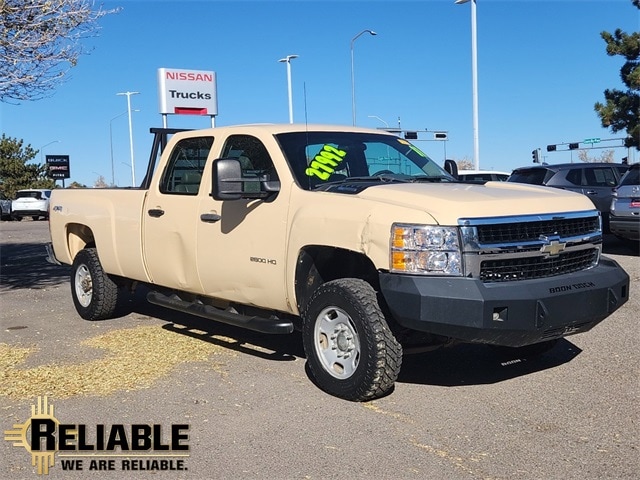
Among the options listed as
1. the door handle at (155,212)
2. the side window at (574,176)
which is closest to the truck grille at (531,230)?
the door handle at (155,212)

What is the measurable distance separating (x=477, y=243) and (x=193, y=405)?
2283mm

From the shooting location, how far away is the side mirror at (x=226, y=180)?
539 cm

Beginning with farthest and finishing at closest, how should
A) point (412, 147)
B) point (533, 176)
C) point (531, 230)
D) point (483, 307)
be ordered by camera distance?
point (533, 176), point (412, 147), point (531, 230), point (483, 307)

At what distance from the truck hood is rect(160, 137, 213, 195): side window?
6.80 feet

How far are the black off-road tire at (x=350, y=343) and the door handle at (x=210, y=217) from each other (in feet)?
4.15

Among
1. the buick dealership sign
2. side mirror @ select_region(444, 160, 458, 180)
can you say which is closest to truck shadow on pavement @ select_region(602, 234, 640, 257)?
side mirror @ select_region(444, 160, 458, 180)

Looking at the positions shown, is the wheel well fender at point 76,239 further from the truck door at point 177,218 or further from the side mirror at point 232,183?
the side mirror at point 232,183

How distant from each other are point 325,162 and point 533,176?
33.1 ft

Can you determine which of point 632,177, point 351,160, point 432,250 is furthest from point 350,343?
point 632,177

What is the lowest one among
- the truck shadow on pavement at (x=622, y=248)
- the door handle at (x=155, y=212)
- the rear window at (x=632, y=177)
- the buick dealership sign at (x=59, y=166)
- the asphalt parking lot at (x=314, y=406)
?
the asphalt parking lot at (x=314, y=406)

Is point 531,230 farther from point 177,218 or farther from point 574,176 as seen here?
point 574,176

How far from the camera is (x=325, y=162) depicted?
19.0ft

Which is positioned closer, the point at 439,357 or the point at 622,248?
the point at 439,357

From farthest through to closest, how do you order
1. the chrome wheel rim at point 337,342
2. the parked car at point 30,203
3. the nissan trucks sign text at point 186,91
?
the parked car at point 30,203, the nissan trucks sign text at point 186,91, the chrome wheel rim at point 337,342
